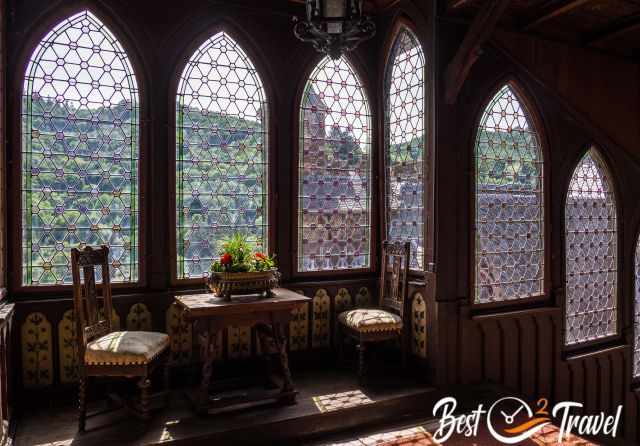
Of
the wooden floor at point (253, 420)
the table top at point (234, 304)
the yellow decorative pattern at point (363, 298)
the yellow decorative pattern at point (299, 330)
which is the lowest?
the wooden floor at point (253, 420)

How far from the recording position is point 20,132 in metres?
3.67

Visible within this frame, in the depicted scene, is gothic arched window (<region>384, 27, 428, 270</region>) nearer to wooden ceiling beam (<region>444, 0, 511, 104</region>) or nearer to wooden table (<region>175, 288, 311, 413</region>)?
wooden ceiling beam (<region>444, 0, 511, 104</region>)

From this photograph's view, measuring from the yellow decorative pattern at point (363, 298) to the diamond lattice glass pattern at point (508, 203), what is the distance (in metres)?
1.00

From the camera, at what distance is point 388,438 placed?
3484mm

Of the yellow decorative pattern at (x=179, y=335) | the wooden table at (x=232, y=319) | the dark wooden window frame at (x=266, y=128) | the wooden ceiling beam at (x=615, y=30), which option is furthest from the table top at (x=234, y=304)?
the wooden ceiling beam at (x=615, y=30)

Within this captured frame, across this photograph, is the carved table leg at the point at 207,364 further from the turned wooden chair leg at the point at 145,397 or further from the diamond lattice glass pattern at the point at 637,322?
the diamond lattice glass pattern at the point at 637,322

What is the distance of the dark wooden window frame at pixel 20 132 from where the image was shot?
3.64 metres

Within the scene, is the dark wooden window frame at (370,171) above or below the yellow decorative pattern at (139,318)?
above

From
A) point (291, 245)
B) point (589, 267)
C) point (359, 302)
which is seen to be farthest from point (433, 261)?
point (589, 267)

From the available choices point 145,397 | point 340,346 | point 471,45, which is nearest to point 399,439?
point 340,346

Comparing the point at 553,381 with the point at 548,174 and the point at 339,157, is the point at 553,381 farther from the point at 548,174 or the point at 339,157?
the point at 339,157

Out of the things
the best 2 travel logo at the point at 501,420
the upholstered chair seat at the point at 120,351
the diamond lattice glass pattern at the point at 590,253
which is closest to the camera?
the upholstered chair seat at the point at 120,351

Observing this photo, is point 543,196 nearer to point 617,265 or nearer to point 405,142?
point 617,265

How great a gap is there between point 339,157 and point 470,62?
1.42 m
